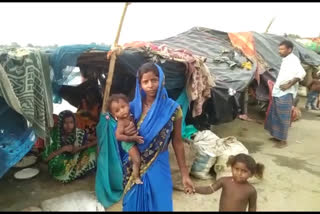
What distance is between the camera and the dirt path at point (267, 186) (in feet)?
11.8

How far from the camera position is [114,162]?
3.65 m

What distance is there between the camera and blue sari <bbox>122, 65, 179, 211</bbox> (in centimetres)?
214

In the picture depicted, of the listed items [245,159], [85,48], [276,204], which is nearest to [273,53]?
[276,204]

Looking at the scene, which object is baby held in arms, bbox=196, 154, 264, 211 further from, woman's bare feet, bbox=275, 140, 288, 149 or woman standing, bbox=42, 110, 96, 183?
woman's bare feet, bbox=275, 140, 288, 149

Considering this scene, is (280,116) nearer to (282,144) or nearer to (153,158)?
(282,144)

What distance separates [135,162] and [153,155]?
136mm

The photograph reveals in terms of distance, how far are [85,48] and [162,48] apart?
1.23 meters

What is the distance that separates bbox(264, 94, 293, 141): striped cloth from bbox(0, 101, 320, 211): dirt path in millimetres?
281

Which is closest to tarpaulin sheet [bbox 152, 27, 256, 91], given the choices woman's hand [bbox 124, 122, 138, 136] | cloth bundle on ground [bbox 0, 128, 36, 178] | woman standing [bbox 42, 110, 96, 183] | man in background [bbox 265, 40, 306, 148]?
man in background [bbox 265, 40, 306, 148]

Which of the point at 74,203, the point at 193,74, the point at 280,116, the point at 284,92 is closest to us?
the point at 74,203

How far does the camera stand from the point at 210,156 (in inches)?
170

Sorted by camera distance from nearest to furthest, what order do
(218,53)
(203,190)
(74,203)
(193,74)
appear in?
(203,190) < (74,203) < (193,74) < (218,53)

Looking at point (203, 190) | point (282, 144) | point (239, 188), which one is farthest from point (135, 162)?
point (282, 144)

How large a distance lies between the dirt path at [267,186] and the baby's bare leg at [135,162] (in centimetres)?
149
